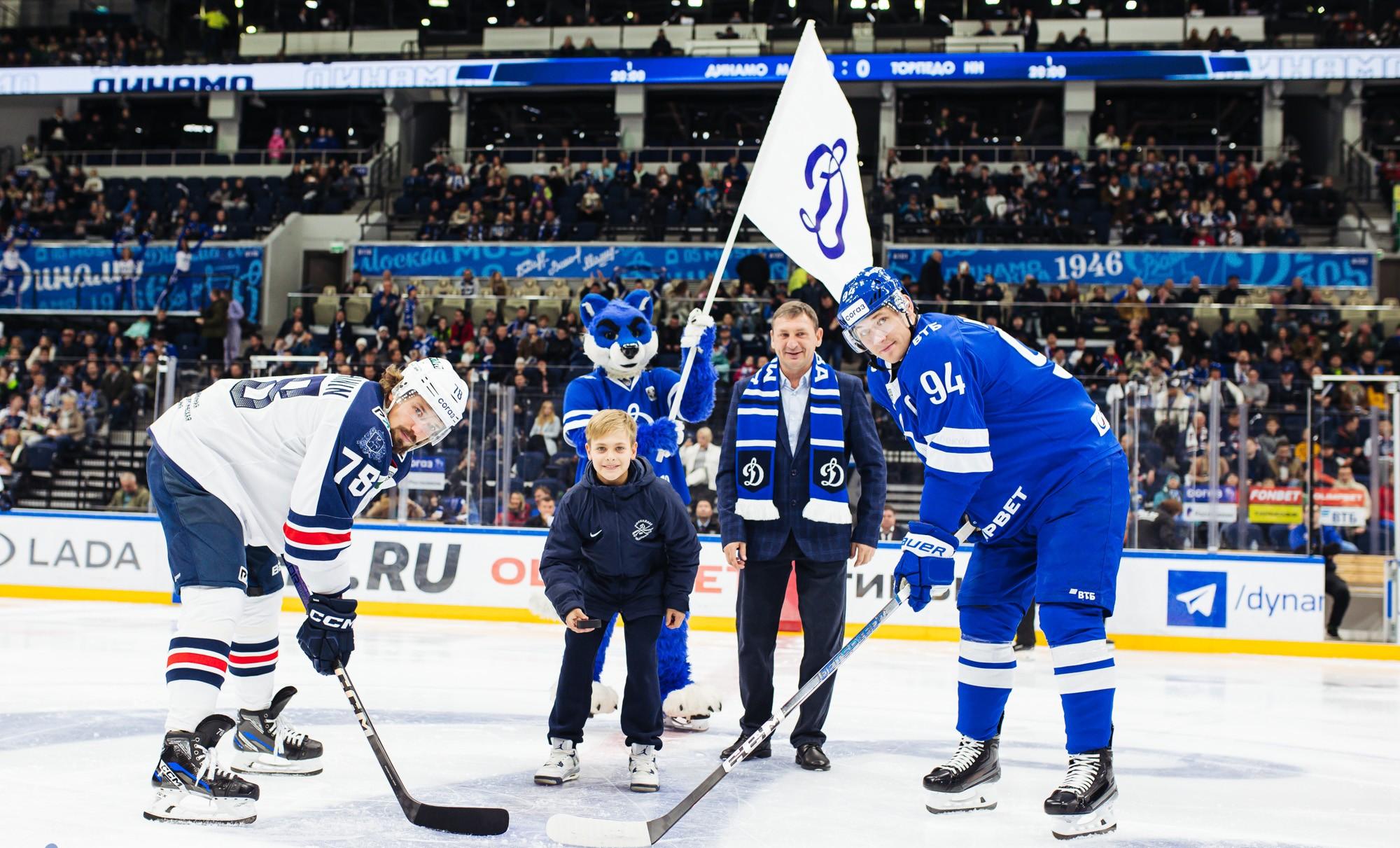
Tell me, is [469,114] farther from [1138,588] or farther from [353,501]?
[353,501]

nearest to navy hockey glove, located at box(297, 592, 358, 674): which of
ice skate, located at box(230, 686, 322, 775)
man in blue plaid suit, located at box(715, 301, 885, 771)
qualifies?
ice skate, located at box(230, 686, 322, 775)

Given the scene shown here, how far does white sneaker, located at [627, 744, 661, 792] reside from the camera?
13.2 feet

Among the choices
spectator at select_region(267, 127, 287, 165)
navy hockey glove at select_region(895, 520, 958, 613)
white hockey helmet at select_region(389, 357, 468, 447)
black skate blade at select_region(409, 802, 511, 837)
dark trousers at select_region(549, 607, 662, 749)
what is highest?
spectator at select_region(267, 127, 287, 165)

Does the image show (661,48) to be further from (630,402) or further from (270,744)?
(270,744)

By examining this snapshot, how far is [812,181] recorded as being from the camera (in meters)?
5.40

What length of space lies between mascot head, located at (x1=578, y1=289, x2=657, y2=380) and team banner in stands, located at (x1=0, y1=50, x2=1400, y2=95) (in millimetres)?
15602

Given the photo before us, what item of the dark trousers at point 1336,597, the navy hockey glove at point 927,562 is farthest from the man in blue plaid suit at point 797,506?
the dark trousers at point 1336,597

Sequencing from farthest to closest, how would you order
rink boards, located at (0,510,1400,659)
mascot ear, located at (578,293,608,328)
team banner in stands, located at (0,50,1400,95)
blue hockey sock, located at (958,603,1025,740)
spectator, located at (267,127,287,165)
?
spectator, located at (267,127,287,165) < team banner in stands, located at (0,50,1400,95) < rink boards, located at (0,510,1400,659) < mascot ear, located at (578,293,608,328) < blue hockey sock, located at (958,603,1025,740)

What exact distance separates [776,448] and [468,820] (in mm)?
1869

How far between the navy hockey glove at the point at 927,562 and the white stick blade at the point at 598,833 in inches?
40.4

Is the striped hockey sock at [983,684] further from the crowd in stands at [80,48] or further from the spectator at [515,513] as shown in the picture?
the crowd in stands at [80,48]

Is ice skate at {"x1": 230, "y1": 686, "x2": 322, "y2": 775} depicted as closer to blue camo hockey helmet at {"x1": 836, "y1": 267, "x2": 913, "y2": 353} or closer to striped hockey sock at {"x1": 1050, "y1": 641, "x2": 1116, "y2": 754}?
blue camo hockey helmet at {"x1": 836, "y1": 267, "x2": 913, "y2": 353}

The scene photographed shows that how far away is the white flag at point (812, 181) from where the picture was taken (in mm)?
5305

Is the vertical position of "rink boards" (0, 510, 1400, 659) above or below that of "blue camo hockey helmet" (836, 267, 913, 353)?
below
